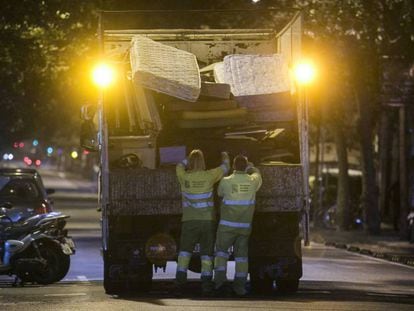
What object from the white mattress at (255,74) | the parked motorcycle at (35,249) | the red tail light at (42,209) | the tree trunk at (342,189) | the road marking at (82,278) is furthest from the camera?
the tree trunk at (342,189)

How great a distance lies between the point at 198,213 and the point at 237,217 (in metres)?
0.48

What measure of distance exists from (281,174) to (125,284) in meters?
2.37

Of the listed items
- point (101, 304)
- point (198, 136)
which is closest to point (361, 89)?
point (198, 136)

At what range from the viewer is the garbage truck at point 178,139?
15.9m

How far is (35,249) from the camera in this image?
18469 mm

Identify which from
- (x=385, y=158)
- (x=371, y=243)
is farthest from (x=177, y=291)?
(x=385, y=158)

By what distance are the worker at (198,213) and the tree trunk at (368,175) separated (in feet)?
65.0

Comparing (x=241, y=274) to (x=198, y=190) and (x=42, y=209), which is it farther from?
(x=42, y=209)

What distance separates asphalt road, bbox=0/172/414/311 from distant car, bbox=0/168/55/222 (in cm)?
128

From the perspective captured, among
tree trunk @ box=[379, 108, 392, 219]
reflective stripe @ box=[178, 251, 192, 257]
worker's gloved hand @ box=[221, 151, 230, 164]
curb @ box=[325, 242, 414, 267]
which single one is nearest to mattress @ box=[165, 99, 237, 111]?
worker's gloved hand @ box=[221, 151, 230, 164]

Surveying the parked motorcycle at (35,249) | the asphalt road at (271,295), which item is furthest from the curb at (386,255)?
the parked motorcycle at (35,249)

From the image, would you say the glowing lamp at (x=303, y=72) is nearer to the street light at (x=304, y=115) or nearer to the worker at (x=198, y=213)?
the street light at (x=304, y=115)

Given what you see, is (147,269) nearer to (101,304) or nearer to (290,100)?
(101,304)

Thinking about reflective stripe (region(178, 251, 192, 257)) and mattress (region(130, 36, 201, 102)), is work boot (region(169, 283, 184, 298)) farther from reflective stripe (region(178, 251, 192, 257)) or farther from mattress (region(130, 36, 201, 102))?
mattress (region(130, 36, 201, 102))
